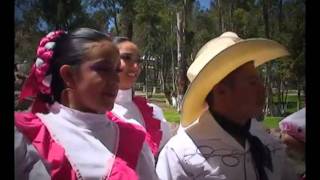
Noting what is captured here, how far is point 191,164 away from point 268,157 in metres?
0.21

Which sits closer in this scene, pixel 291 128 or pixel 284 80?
pixel 291 128

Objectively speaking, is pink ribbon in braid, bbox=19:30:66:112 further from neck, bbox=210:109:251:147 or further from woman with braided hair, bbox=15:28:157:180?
neck, bbox=210:109:251:147

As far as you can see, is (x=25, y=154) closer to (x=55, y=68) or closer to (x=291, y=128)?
(x=55, y=68)

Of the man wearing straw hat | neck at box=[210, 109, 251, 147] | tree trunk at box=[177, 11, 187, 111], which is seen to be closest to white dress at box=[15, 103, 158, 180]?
the man wearing straw hat

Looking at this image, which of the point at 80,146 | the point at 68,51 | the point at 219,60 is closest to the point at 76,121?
the point at 80,146

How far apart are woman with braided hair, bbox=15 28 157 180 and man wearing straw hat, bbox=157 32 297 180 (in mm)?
110

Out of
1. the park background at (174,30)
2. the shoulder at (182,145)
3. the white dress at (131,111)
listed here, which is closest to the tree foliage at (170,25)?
the park background at (174,30)

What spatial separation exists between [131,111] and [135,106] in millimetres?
31

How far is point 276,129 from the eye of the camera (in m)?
1.15

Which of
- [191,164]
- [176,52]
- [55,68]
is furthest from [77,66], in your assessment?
[176,52]

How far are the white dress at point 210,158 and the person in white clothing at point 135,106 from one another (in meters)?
0.35

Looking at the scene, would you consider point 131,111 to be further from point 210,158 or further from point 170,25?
point 210,158

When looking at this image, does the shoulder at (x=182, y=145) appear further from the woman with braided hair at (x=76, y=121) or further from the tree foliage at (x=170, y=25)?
the tree foliage at (x=170, y=25)

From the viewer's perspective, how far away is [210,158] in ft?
3.43
